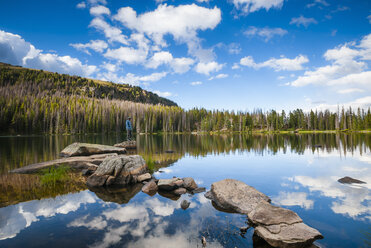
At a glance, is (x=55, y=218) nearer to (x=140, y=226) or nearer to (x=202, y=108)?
(x=140, y=226)

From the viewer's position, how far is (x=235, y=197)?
9.38 metres

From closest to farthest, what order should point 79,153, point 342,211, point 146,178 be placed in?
point 342,211
point 146,178
point 79,153

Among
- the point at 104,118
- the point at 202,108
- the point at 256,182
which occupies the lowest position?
the point at 256,182

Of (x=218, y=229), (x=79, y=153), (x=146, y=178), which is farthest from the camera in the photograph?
(x=79, y=153)

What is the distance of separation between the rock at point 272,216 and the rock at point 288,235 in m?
0.17

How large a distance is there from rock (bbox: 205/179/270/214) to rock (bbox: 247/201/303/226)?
1.28 m

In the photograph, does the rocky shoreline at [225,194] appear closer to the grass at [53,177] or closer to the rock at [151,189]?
the rock at [151,189]

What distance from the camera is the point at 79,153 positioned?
70.1 feet

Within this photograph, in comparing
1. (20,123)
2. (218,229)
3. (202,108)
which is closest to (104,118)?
(20,123)

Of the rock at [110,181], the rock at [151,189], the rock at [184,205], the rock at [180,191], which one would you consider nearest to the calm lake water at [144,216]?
the rock at [184,205]

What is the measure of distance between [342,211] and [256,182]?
543 centimetres

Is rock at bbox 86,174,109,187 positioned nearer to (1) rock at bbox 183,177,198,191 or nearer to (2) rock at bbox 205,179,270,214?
(1) rock at bbox 183,177,198,191

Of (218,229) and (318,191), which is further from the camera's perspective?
(318,191)

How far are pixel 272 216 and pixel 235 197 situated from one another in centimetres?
266
